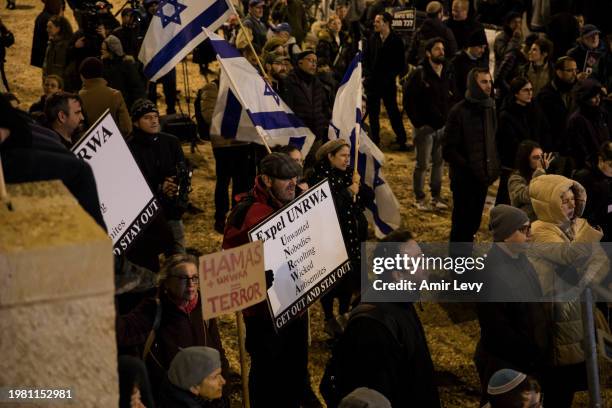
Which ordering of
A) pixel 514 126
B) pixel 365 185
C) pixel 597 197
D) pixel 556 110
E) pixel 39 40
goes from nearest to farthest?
pixel 597 197 < pixel 365 185 < pixel 514 126 < pixel 556 110 < pixel 39 40

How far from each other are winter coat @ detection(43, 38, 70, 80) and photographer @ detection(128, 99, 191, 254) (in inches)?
182

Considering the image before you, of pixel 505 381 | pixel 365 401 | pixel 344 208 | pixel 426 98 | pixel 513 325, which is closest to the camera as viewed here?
pixel 365 401

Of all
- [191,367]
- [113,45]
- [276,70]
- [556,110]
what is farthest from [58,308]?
[113,45]

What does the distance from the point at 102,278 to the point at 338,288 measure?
573 centimetres

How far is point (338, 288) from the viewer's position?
8320mm

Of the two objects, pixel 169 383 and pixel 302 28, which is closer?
pixel 169 383

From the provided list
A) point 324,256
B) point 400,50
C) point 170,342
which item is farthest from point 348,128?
point 400,50

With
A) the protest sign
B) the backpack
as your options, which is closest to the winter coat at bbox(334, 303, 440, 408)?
the backpack

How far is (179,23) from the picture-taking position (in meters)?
9.23

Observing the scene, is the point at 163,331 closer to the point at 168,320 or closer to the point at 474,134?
the point at 168,320

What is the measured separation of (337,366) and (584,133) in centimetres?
519

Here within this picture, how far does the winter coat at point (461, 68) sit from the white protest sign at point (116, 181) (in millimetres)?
6506

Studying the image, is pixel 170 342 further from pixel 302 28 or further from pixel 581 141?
pixel 302 28

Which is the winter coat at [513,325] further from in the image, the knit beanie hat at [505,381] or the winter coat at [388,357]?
the knit beanie hat at [505,381]
